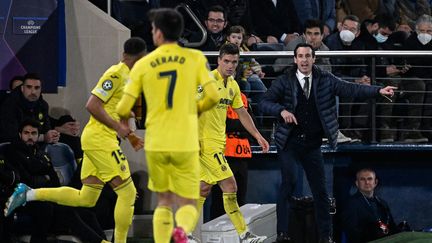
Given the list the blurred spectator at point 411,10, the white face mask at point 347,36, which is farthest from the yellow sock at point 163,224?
the blurred spectator at point 411,10

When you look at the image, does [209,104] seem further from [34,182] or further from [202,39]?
[202,39]

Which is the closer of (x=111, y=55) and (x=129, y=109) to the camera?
(x=129, y=109)

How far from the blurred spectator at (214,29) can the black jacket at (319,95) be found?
1934 millimetres

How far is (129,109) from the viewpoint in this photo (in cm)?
1102

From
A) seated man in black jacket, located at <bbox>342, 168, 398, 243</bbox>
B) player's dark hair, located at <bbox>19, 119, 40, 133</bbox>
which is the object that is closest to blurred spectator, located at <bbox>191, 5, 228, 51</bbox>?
seated man in black jacket, located at <bbox>342, 168, 398, 243</bbox>

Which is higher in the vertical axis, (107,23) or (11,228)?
(107,23)

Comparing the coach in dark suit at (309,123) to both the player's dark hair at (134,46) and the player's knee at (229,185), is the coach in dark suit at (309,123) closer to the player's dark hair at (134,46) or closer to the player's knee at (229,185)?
the player's knee at (229,185)

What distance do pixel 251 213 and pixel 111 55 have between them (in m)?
2.82

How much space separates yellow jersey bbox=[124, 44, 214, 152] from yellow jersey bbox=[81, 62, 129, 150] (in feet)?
6.48

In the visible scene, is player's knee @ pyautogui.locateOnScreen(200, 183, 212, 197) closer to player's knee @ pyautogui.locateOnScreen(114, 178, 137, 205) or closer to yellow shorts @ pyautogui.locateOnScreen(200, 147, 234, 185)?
yellow shorts @ pyautogui.locateOnScreen(200, 147, 234, 185)

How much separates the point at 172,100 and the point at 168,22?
659 mm

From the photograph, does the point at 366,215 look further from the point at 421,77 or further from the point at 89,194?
the point at 89,194

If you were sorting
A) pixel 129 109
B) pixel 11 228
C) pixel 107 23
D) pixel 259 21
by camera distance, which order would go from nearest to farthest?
pixel 129 109
pixel 11 228
pixel 107 23
pixel 259 21

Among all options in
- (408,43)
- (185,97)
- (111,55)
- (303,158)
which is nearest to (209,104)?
(185,97)
